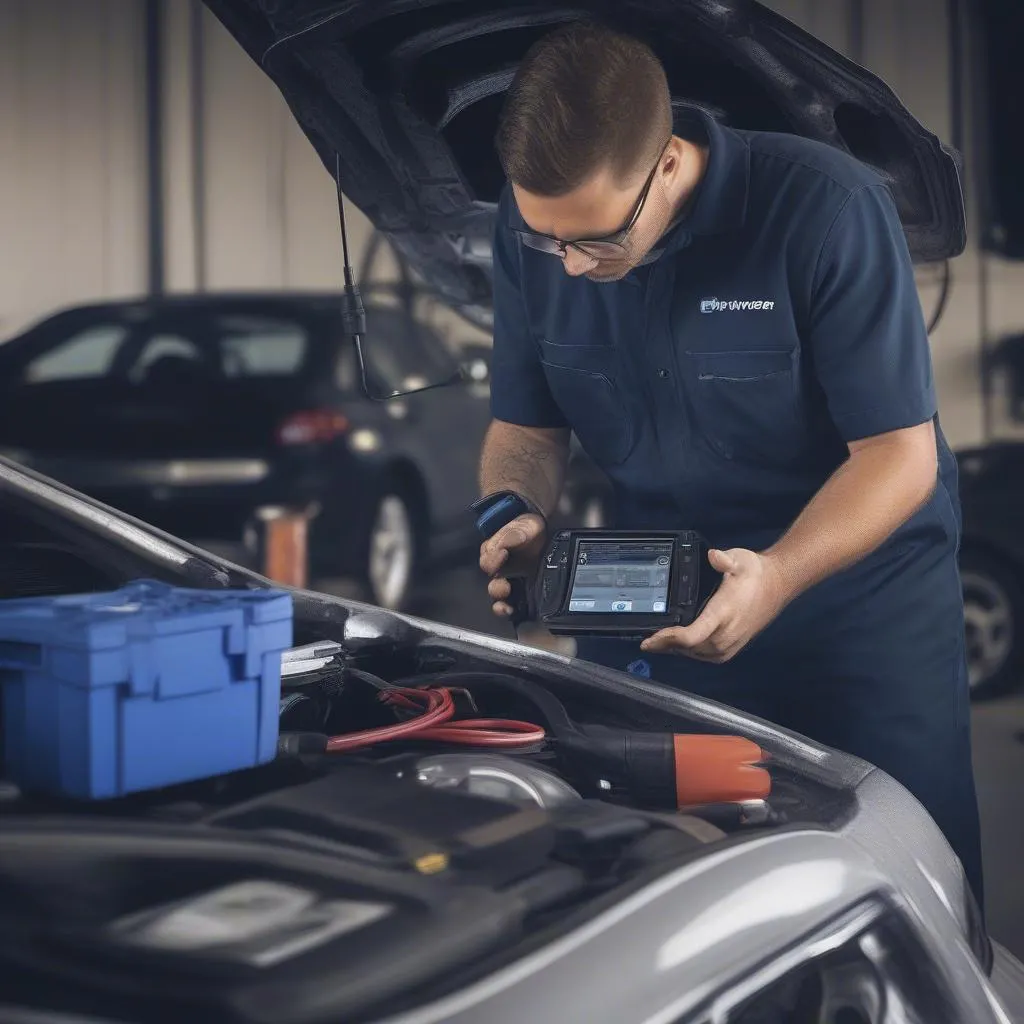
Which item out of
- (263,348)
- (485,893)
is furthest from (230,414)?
(485,893)

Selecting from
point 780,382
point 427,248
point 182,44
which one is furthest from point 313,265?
point 780,382

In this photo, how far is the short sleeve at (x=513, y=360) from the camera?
1984mm

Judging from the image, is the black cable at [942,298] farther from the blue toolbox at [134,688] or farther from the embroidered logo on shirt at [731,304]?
the blue toolbox at [134,688]

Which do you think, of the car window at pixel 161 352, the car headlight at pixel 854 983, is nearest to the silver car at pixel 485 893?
the car headlight at pixel 854 983

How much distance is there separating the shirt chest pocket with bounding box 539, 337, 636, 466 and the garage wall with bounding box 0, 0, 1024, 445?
4.50 meters

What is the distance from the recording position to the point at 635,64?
1.59 m

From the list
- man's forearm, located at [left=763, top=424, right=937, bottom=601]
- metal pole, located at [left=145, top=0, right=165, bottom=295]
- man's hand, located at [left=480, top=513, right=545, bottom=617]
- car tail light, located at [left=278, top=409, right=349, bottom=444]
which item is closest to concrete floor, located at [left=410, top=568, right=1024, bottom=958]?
car tail light, located at [left=278, top=409, right=349, bottom=444]

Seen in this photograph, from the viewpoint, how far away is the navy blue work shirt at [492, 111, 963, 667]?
1.74 m

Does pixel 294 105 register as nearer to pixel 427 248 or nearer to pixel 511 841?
pixel 427 248

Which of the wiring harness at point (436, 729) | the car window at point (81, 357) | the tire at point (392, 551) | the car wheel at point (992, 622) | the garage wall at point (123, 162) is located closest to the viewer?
the wiring harness at point (436, 729)

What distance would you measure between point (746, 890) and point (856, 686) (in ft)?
2.80

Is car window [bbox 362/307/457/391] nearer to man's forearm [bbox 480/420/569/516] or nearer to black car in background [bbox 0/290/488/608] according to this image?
black car in background [bbox 0/290/488/608]

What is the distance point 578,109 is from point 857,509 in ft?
1.69

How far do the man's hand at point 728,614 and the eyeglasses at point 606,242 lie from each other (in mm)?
369
